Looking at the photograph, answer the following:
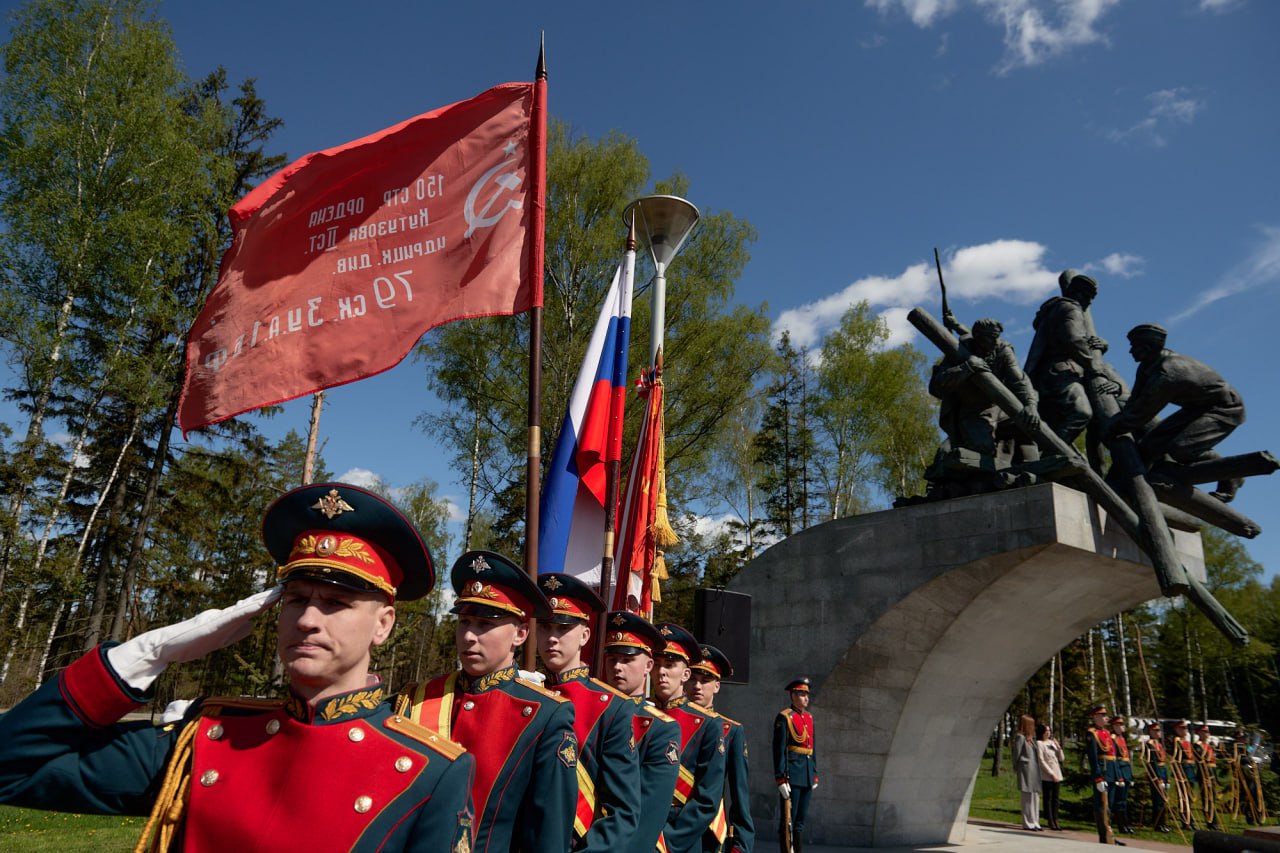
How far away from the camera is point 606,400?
20.7 feet

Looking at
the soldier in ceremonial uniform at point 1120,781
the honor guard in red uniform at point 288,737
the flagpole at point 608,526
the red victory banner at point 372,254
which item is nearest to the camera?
the honor guard in red uniform at point 288,737

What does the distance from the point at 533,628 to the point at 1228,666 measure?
4352cm

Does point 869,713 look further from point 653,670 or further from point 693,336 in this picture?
point 693,336

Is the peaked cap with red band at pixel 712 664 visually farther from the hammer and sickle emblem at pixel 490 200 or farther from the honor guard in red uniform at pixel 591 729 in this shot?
the hammer and sickle emblem at pixel 490 200

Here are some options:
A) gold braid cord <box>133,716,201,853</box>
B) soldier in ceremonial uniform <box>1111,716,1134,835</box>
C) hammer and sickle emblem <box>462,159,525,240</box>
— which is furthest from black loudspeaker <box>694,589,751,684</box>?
soldier in ceremonial uniform <box>1111,716,1134,835</box>

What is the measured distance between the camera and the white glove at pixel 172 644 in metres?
1.60

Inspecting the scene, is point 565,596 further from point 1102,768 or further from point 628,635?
point 1102,768

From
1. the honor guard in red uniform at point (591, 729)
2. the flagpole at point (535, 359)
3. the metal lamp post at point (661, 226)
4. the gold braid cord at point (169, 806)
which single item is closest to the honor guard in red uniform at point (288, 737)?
the gold braid cord at point (169, 806)

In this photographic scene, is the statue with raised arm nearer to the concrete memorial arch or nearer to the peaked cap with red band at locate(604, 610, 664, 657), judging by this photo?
the concrete memorial arch

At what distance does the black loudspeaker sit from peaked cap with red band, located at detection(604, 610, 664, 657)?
14.0ft

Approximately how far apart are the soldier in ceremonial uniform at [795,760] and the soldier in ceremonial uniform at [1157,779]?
29.0ft

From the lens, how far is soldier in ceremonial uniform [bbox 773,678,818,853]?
25.9ft

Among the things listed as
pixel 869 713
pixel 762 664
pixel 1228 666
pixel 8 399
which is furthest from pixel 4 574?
pixel 1228 666

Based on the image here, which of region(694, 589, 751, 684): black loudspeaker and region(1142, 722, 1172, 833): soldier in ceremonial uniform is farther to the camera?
region(1142, 722, 1172, 833): soldier in ceremonial uniform
